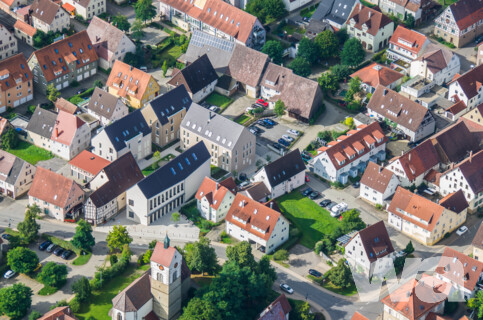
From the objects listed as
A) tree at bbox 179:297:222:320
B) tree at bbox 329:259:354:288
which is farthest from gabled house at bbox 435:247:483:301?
tree at bbox 179:297:222:320

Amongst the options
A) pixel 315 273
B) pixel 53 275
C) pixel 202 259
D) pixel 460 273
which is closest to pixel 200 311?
pixel 202 259

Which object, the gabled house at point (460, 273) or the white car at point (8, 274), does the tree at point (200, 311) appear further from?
the gabled house at point (460, 273)

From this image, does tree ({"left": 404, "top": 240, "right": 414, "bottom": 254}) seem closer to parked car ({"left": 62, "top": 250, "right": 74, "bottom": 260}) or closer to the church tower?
the church tower

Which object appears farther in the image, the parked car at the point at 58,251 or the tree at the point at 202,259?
the parked car at the point at 58,251

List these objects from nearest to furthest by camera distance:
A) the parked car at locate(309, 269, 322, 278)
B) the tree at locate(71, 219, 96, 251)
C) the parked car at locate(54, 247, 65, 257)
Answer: the parked car at locate(309, 269, 322, 278), the tree at locate(71, 219, 96, 251), the parked car at locate(54, 247, 65, 257)

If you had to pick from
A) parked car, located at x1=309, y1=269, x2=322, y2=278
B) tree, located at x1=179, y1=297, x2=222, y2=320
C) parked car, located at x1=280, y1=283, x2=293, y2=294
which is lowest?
parked car, located at x1=280, y1=283, x2=293, y2=294

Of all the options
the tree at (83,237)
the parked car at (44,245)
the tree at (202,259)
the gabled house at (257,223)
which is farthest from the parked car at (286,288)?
the parked car at (44,245)

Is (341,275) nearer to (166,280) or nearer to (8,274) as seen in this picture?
(166,280)

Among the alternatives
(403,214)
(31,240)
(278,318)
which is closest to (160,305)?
(278,318)
